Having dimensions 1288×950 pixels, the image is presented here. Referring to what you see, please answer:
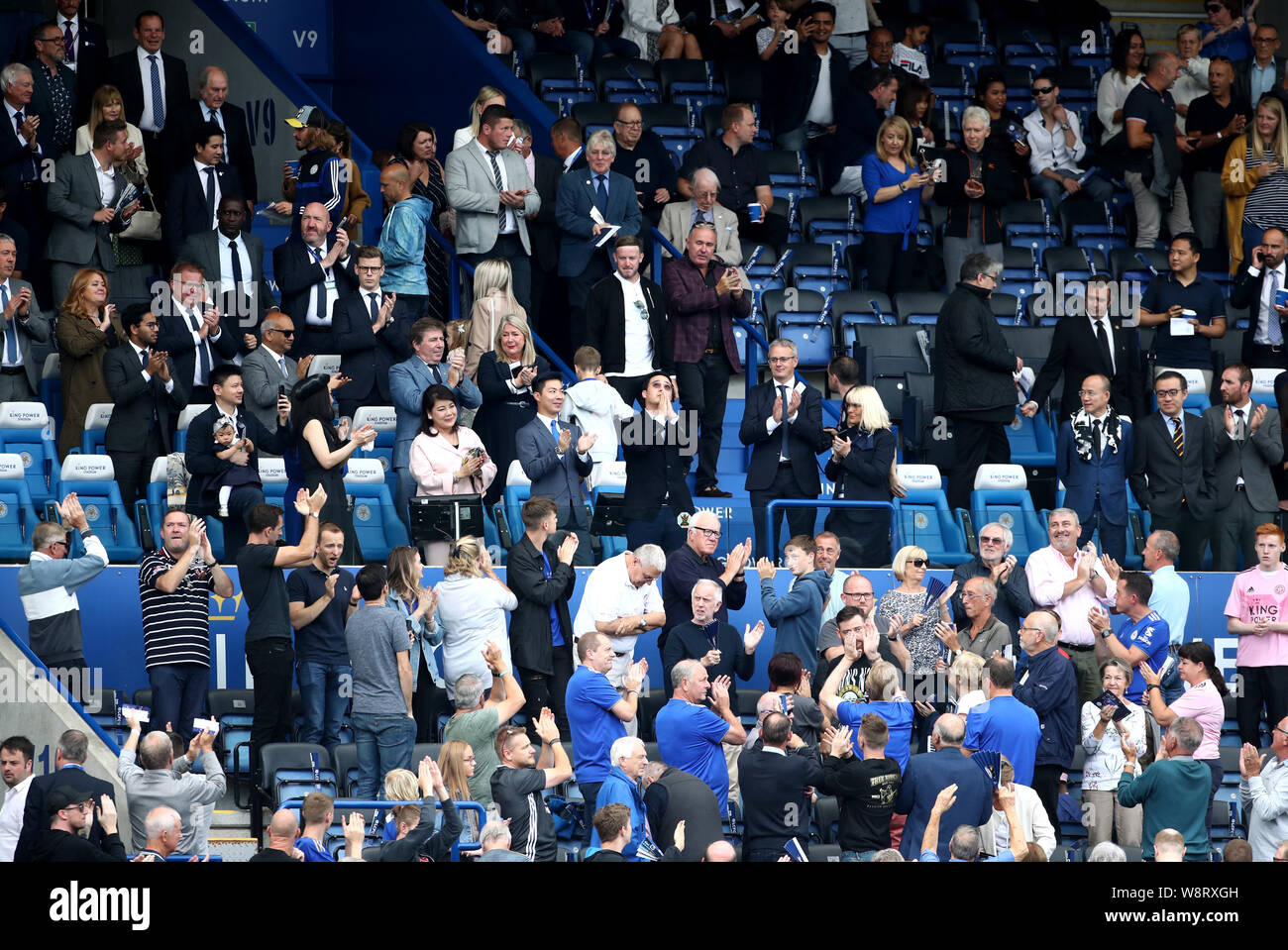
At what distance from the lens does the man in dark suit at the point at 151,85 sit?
48.3ft

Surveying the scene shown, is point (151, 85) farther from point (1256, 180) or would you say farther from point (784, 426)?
point (1256, 180)

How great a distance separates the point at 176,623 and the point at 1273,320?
8.22m

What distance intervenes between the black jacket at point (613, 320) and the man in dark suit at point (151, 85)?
3512mm

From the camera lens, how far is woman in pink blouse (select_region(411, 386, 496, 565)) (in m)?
12.0

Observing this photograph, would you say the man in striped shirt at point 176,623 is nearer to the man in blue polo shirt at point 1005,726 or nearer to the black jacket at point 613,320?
the black jacket at point 613,320

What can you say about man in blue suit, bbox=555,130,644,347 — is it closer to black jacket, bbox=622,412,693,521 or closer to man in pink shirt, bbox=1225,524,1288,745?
black jacket, bbox=622,412,693,521

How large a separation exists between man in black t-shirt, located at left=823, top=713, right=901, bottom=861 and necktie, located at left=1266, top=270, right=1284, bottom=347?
5854 millimetres

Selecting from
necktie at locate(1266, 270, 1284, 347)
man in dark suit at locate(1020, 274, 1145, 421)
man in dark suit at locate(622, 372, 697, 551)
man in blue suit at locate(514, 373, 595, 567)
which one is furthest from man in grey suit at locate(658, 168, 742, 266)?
necktie at locate(1266, 270, 1284, 347)

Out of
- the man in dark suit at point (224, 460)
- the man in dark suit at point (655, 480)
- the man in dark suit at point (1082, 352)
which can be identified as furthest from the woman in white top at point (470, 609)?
the man in dark suit at point (1082, 352)
